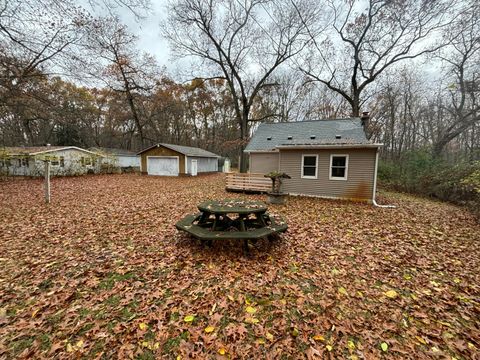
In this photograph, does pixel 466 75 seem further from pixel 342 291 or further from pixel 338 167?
pixel 342 291

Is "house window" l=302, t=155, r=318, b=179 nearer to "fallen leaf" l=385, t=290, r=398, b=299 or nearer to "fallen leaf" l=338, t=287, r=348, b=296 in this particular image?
"fallen leaf" l=385, t=290, r=398, b=299

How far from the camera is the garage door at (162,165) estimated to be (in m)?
20.3

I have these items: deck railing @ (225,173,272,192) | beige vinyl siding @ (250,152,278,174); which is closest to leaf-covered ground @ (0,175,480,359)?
deck railing @ (225,173,272,192)

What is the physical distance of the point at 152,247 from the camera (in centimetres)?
439

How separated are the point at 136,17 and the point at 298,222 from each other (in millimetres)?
7282

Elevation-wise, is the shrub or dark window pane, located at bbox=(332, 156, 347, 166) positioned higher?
dark window pane, located at bbox=(332, 156, 347, 166)

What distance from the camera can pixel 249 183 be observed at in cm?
1135

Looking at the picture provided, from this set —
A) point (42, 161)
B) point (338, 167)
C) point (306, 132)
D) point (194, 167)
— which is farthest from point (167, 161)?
point (338, 167)

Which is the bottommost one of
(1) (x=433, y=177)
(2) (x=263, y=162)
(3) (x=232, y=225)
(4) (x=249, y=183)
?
(3) (x=232, y=225)

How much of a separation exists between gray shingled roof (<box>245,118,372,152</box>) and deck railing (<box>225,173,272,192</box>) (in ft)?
7.70

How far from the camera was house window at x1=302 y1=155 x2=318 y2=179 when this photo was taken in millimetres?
10198

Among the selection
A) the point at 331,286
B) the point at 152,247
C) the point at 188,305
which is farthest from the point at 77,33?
the point at 331,286

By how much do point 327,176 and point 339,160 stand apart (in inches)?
37.0

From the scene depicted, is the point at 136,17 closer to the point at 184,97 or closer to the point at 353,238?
the point at 353,238
